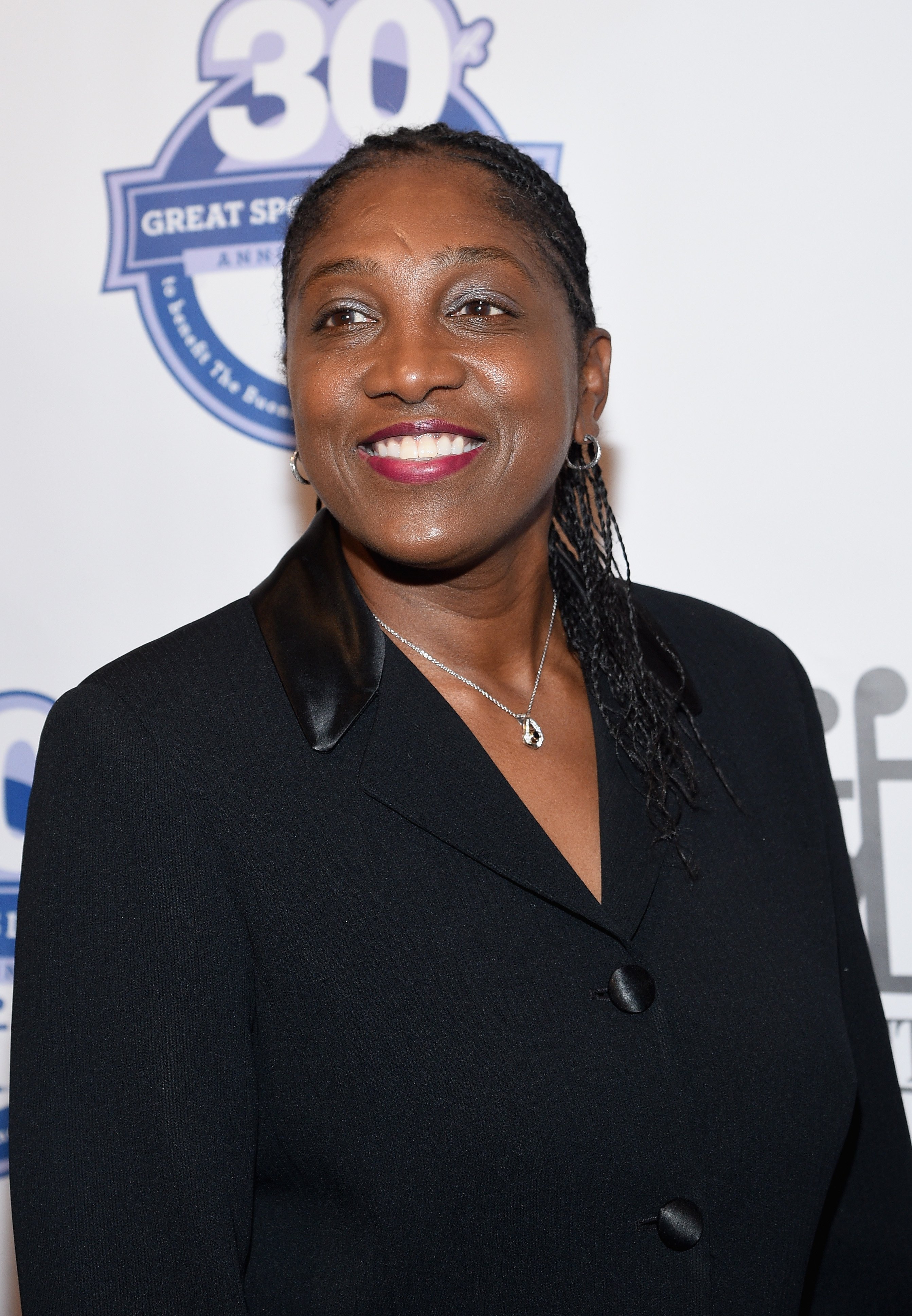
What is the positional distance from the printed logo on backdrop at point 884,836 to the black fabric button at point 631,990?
32.0 inches

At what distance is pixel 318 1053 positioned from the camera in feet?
3.38

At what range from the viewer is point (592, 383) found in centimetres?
139

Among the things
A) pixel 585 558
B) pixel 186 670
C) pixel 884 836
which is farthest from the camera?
pixel 884 836

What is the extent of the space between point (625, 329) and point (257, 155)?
62cm

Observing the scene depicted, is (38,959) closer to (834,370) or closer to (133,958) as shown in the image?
(133,958)

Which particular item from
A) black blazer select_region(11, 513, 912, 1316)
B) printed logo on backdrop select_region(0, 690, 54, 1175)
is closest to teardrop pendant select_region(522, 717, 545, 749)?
black blazer select_region(11, 513, 912, 1316)

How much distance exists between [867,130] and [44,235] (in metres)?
1.26

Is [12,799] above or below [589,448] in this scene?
below

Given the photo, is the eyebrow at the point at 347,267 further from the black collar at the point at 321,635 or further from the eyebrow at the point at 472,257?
the black collar at the point at 321,635

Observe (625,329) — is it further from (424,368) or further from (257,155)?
(424,368)

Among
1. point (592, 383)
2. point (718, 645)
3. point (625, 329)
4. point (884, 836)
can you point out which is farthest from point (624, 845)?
point (625, 329)

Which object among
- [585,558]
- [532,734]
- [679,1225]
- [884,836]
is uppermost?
[585,558]

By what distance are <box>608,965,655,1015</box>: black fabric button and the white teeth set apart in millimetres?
523

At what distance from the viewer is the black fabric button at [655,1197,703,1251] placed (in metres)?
1.05
